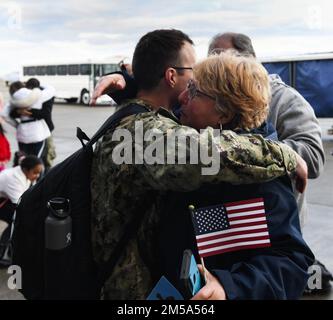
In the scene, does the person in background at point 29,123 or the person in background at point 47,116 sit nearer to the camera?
the person in background at point 29,123

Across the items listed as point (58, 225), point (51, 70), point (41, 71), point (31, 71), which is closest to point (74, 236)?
point (58, 225)

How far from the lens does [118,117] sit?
1.72 meters

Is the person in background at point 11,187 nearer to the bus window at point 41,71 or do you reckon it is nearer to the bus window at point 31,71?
the bus window at point 41,71

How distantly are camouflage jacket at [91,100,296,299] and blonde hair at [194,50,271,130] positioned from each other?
4.4 inches

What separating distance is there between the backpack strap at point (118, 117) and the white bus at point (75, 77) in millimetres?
24121

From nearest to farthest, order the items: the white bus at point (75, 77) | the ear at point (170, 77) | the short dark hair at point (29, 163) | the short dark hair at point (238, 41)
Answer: the ear at point (170, 77)
the short dark hair at point (238, 41)
the short dark hair at point (29, 163)
the white bus at point (75, 77)

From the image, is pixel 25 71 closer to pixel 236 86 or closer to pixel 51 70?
pixel 51 70

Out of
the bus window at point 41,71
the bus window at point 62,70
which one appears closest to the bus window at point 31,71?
the bus window at point 41,71

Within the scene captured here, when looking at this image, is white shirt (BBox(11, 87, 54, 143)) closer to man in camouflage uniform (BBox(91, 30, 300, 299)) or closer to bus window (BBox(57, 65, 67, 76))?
man in camouflage uniform (BBox(91, 30, 300, 299))

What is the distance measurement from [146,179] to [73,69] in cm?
2670

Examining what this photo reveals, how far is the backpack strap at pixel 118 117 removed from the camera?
67.4 inches

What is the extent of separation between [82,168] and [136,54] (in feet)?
1.65

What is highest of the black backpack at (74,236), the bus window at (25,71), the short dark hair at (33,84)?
the black backpack at (74,236)

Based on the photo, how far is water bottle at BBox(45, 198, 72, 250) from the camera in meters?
1.71
